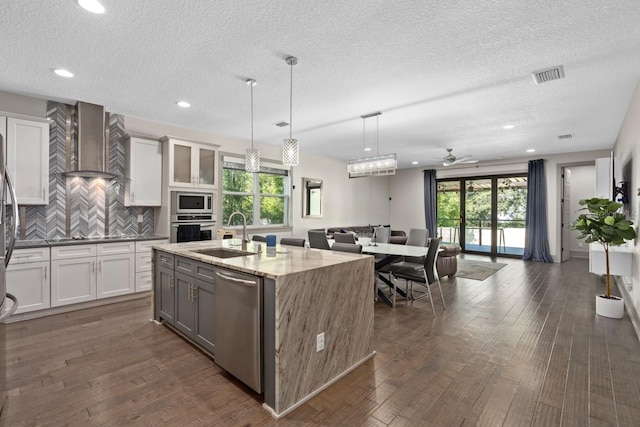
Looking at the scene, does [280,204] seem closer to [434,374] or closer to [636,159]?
[434,374]

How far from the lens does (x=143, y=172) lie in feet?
14.8

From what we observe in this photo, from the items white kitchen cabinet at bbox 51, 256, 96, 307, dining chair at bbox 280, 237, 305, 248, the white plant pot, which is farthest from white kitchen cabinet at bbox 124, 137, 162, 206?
the white plant pot

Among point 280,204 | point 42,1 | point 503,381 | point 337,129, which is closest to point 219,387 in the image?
point 503,381

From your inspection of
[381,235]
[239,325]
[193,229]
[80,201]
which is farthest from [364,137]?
[80,201]

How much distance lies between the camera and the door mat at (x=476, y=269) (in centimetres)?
580

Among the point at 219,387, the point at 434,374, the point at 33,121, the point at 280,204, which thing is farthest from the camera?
the point at 280,204

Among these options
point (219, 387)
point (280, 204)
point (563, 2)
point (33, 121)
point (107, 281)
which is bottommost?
point (219, 387)

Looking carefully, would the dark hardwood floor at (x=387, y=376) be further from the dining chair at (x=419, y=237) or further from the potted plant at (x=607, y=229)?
the dining chair at (x=419, y=237)

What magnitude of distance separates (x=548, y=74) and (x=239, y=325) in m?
3.78

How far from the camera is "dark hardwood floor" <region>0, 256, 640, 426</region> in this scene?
1868mm

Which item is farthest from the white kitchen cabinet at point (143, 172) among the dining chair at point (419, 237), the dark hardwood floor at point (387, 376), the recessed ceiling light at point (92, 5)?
the dining chair at point (419, 237)

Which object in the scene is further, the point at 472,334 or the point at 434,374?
the point at 472,334

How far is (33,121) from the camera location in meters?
3.66

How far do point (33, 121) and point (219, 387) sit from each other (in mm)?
3959
